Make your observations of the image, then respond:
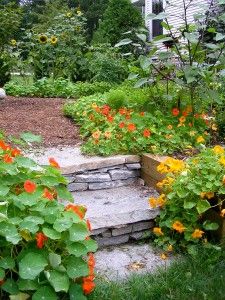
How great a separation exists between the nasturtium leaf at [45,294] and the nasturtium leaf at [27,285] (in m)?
0.03

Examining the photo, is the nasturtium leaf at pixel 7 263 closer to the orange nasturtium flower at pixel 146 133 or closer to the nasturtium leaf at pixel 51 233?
the nasturtium leaf at pixel 51 233

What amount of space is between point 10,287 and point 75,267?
0.28m

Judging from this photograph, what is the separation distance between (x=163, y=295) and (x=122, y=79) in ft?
20.6

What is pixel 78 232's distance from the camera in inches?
77.6

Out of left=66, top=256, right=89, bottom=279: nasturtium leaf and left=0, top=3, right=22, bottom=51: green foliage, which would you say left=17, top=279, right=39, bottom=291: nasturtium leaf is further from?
left=0, top=3, right=22, bottom=51: green foliage

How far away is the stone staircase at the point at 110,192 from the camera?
2.88 meters

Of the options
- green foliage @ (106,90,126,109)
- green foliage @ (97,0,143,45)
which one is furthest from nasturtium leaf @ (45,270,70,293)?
green foliage @ (97,0,143,45)

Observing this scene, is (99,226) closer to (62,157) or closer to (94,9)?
(62,157)

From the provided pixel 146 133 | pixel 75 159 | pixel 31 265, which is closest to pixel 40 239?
pixel 31 265

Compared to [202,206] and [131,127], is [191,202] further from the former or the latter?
[131,127]

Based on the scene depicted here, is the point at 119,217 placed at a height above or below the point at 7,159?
below

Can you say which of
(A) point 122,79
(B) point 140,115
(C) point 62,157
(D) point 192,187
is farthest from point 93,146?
(A) point 122,79

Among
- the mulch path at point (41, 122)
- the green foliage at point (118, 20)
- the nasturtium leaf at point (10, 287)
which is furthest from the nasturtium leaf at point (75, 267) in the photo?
the green foliage at point (118, 20)

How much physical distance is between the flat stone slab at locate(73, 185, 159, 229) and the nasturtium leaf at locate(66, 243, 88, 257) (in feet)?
2.78
